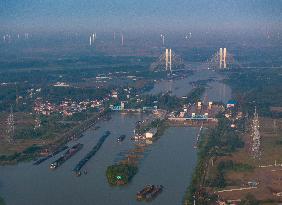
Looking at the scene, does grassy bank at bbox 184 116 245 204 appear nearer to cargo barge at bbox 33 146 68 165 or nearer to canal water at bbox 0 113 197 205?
canal water at bbox 0 113 197 205

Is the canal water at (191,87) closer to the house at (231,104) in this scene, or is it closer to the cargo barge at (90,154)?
the house at (231,104)

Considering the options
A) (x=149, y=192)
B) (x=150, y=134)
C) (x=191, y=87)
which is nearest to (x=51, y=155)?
(x=150, y=134)

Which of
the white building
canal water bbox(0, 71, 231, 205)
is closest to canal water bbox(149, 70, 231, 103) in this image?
the white building

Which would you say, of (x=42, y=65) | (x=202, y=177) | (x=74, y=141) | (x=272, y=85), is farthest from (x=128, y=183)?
(x=42, y=65)

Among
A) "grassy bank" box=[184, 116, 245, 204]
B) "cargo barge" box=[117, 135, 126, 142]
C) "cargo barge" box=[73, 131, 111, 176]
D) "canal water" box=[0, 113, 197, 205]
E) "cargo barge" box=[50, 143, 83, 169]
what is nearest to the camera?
"grassy bank" box=[184, 116, 245, 204]

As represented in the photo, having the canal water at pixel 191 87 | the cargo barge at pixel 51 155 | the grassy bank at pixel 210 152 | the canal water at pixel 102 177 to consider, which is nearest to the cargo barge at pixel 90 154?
the canal water at pixel 102 177

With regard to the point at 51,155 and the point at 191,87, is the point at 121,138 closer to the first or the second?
the point at 51,155
